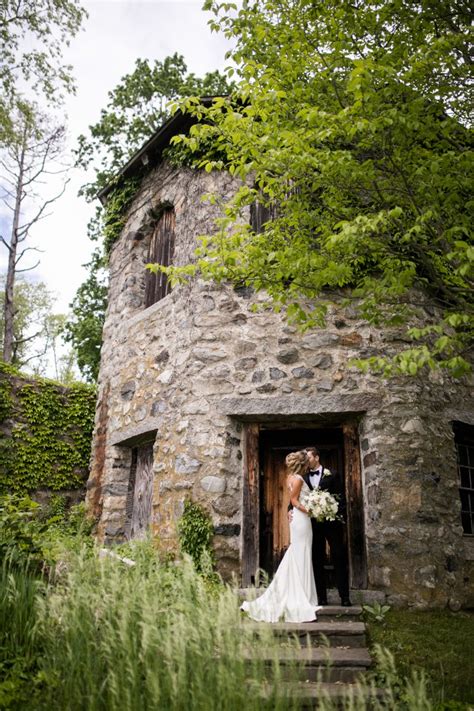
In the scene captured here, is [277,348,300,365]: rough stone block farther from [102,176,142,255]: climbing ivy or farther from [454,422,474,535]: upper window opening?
[102,176,142,255]: climbing ivy

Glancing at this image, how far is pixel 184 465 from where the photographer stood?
7164 millimetres

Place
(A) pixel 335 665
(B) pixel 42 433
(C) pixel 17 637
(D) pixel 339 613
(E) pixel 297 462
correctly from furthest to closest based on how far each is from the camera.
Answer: (B) pixel 42 433 → (E) pixel 297 462 → (D) pixel 339 613 → (A) pixel 335 665 → (C) pixel 17 637

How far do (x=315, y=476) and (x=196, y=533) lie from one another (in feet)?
5.20

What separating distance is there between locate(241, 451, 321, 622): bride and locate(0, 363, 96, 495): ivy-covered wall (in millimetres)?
6051

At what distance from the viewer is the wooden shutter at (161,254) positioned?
9.14m

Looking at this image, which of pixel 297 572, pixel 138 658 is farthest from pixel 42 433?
pixel 138 658

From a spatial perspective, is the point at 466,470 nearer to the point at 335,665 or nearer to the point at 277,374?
the point at 277,374

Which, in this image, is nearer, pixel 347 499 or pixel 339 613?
pixel 339 613

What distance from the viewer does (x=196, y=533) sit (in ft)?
22.0

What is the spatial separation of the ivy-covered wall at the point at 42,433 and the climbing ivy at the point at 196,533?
16.1ft

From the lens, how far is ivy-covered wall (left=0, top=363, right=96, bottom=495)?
34.6 feet

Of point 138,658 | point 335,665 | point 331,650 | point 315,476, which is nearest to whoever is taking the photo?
point 138,658

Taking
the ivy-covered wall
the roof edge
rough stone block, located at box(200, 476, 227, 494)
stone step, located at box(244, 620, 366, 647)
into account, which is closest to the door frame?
rough stone block, located at box(200, 476, 227, 494)

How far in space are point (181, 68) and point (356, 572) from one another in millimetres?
15029
